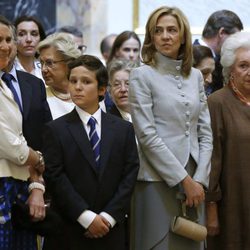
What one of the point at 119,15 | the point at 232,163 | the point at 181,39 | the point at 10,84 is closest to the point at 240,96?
the point at 232,163

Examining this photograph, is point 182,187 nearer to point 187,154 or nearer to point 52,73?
point 187,154

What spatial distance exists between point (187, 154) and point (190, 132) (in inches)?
5.4

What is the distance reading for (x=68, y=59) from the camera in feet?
15.5

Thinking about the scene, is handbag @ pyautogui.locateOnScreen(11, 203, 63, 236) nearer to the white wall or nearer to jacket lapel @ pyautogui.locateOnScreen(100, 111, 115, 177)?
jacket lapel @ pyautogui.locateOnScreen(100, 111, 115, 177)

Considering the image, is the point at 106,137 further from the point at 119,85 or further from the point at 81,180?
the point at 119,85

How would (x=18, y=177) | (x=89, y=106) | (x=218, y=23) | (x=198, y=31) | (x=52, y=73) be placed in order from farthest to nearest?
(x=198, y=31) < (x=218, y=23) < (x=52, y=73) < (x=89, y=106) < (x=18, y=177)

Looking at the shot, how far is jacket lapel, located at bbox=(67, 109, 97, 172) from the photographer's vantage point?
12.7ft

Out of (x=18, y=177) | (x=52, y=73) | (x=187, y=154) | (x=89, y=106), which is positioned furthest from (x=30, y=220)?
(x=52, y=73)

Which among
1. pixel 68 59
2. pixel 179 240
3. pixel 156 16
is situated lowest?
pixel 179 240

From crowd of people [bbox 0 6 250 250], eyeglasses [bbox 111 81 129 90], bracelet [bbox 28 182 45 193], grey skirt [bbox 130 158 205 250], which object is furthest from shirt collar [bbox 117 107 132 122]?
bracelet [bbox 28 182 45 193]

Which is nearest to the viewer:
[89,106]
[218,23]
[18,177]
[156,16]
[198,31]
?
[18,177]

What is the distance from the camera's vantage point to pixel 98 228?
12.4ft

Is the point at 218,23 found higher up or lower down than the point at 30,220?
higher up

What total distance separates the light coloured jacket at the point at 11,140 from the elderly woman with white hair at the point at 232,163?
55.0 inches
